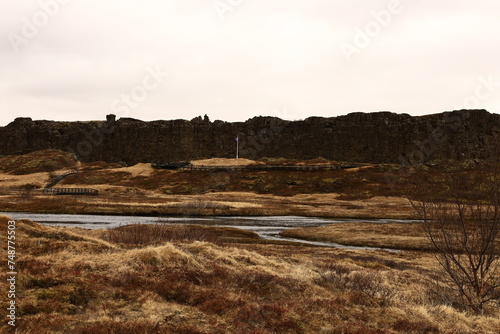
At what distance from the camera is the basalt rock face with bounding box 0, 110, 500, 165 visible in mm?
163375

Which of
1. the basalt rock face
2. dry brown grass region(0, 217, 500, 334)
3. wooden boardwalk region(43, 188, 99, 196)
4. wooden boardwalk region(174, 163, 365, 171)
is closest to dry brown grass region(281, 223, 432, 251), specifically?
dry brown grass region(0, 217, 500, 334)

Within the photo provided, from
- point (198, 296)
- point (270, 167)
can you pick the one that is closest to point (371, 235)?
point (198, 296)

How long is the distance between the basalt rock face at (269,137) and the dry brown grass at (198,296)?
156505 mm

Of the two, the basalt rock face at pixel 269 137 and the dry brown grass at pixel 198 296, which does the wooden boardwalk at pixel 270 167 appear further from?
the dry brown grass at pixel 198 296

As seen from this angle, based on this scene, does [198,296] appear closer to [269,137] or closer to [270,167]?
[270,167]

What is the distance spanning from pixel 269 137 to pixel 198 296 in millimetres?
172041

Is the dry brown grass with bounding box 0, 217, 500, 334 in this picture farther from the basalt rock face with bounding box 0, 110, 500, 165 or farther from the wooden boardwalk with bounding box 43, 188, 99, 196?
the basalt rock face with bounding box 0, 110, 500, 165

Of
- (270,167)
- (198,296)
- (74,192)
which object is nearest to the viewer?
(198,296)

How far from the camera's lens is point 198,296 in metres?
13.5

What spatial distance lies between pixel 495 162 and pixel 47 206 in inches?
2730

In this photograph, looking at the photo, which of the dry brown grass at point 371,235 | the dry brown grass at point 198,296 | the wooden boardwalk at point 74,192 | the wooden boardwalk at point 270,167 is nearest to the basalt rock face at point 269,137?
the wooden boardwalk at point 270,167

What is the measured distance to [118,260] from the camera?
643 inches

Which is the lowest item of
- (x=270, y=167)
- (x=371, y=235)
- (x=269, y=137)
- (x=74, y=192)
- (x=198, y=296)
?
(x=371, y=235)

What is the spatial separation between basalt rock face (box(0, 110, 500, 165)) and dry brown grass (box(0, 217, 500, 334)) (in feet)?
513
